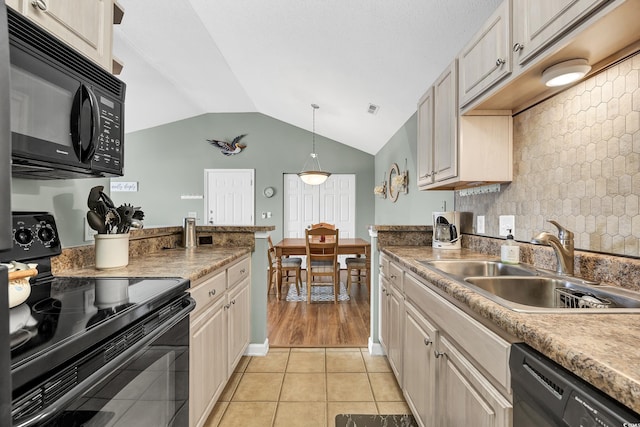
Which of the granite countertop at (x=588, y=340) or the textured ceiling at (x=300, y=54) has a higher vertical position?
the textured ceiling at (x=300, y=54)

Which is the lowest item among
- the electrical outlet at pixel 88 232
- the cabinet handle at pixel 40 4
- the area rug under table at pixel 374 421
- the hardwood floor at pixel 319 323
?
the area rug under table at pixel 374 421

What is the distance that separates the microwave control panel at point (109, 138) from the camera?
1.17 meters

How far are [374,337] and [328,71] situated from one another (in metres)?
2.66

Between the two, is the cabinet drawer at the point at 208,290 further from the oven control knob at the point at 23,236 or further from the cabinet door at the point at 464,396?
the cabinet door at the point at 464,396

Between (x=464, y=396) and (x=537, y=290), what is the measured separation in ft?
1.93

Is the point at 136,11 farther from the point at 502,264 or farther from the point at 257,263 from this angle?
the point at 502,264

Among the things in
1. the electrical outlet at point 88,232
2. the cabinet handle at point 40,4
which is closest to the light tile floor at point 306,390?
the electrical outlet at point 88,232

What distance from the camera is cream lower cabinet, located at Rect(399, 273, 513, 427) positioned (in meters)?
0.86

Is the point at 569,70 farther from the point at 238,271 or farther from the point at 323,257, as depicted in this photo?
the point at 323,257

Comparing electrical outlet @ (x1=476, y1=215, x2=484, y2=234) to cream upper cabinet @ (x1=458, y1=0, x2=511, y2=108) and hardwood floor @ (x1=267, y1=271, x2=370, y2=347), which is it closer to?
cream upper cabinet @ (x1=458, y1=0, x2=511, y2=108)

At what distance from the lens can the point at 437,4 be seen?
1939mm

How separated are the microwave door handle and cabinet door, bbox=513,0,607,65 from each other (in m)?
1.56

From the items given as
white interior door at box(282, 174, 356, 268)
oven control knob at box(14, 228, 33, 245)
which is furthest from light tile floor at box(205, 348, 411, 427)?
white interior door at box(282, 174, 356, 268)

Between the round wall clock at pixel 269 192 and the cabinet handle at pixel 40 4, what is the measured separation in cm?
536
